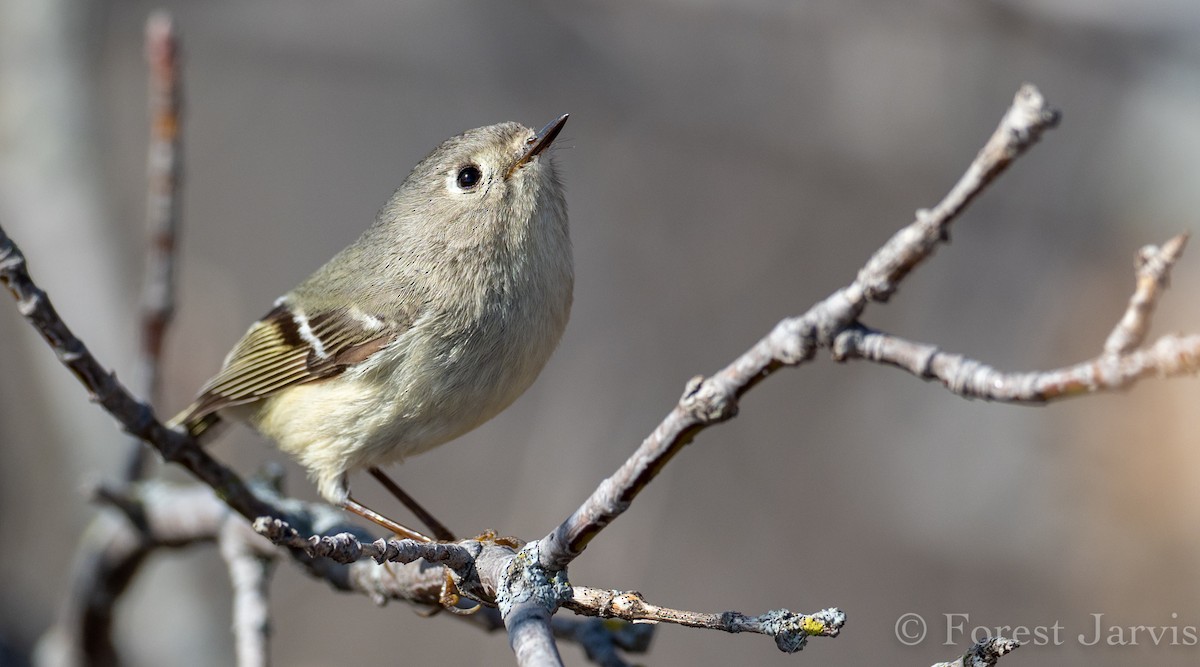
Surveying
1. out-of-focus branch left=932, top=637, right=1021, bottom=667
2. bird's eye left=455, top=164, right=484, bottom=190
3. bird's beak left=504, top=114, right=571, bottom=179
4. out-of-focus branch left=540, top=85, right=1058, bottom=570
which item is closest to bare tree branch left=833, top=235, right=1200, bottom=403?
out-of-focus branch left=540, top=85, right=1058, bottom=570

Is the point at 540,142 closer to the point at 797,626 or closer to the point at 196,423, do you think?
the point at 196,423

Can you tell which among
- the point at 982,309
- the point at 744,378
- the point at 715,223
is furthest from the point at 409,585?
the point at 715,223

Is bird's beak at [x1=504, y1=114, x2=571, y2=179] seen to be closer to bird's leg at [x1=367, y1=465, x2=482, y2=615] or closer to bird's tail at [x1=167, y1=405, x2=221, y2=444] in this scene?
bird's leg at [x1=367, y1=465, x2=482, y2=615]

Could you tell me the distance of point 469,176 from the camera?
205 cm

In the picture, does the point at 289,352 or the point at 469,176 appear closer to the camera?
the point at 469,176

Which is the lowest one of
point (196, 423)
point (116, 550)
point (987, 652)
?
point (987, 652)

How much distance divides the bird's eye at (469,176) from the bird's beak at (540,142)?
0.07 m

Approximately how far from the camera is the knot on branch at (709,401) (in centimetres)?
97

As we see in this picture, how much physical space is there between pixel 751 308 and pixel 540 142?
2.29 metres

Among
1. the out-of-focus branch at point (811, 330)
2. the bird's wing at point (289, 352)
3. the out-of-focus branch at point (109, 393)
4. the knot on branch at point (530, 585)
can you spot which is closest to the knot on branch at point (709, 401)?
the out-of-focus branch at point (811, 330)

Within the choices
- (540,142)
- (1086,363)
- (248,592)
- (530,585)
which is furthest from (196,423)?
(1086,363)

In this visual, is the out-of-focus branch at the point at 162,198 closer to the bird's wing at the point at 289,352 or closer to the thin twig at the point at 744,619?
the bird's wing at the point at 289,352

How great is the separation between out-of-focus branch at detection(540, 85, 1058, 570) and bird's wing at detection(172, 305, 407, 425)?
0.97 meters

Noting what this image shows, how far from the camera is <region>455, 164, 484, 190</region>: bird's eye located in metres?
2.04
